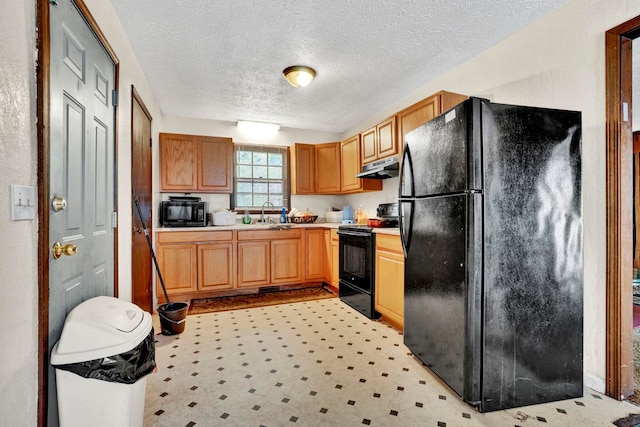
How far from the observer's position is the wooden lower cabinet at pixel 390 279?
271 cm

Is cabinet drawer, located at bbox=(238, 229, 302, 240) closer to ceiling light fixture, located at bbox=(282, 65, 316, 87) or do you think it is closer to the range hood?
the range hood

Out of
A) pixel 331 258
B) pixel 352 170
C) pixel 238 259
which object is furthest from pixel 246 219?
pixel 352 170

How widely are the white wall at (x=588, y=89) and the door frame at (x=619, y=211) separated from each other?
5cm

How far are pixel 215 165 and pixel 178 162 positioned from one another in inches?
18.3

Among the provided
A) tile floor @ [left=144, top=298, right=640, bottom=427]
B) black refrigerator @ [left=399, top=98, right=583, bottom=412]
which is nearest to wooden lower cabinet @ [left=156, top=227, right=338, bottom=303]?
tile floor @ [left=144, top=298, right=640, bottom=427]

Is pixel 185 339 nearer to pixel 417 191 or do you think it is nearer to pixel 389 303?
pixel 389 303

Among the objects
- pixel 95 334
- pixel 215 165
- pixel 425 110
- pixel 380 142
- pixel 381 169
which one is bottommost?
pixel 95 334

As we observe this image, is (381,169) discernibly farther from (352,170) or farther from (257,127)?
(257,127)

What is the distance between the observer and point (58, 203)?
1.28 metres

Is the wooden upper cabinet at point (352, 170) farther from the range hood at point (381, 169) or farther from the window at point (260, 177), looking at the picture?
the window at point (260, 177)

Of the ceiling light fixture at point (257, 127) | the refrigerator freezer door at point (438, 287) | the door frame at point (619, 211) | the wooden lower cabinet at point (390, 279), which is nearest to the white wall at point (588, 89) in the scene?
the door frame at point (619, 211)

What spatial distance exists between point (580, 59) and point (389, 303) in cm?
228

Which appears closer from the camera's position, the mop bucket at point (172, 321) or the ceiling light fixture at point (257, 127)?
the mop bucket at point (172, 321)

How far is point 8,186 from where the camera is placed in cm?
98
